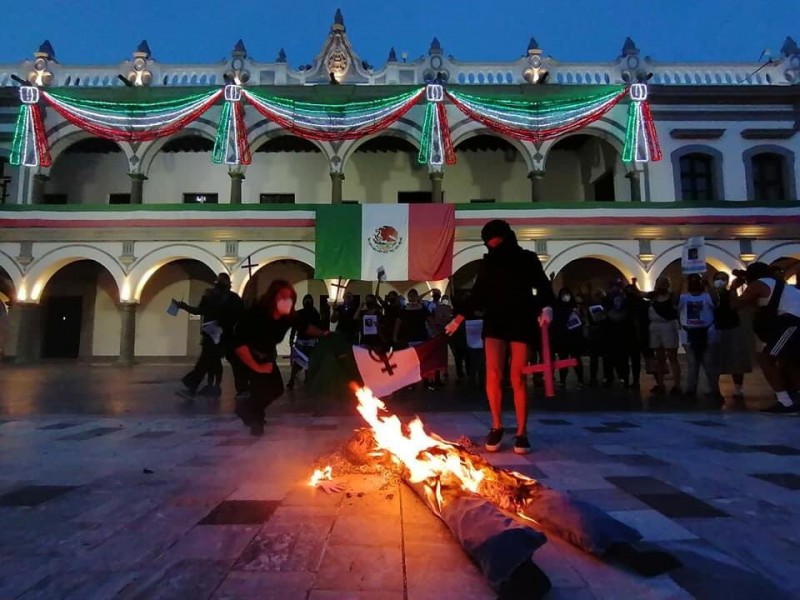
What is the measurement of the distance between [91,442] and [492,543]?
14.0 feet

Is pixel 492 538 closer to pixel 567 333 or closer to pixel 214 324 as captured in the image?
pixel 214 324

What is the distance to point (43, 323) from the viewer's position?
19.0 m

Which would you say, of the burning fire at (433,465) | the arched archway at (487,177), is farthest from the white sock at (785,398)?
the arched archway at (487,177)

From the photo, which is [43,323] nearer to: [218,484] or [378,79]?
[378,79]

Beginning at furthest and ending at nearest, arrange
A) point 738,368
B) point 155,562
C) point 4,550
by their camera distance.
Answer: point 738,368, point 4,550, point 155,562

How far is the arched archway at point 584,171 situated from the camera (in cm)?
1959

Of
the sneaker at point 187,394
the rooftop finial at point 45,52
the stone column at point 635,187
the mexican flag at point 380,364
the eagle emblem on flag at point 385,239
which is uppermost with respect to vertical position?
the rooftop finial at point 45,52

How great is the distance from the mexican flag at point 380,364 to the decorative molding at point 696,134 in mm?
16493

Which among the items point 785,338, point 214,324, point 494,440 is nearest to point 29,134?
point 214,324

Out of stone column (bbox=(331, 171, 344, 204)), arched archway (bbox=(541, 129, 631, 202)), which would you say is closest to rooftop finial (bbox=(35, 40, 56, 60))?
stone column (bbox=(331, 171, 344, 204))

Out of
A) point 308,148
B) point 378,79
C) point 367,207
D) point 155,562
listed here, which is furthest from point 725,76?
point 155,562

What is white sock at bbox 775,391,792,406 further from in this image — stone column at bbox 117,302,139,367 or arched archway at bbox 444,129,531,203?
stone column at bbox 117,302,139,367

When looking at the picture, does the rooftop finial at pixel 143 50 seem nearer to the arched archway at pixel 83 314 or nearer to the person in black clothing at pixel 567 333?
the arched archway at pixel 83 314

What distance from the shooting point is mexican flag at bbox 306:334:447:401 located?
5.59 metres
